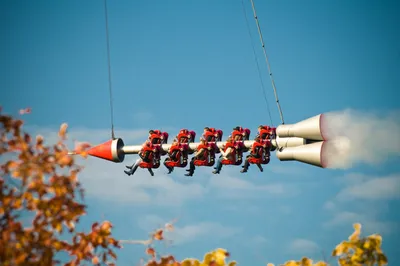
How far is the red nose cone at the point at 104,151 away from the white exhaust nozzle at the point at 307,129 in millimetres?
11303

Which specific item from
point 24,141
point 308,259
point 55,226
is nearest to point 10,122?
point 24,141

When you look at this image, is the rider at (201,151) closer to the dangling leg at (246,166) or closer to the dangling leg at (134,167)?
the dangling leg at (246,166)

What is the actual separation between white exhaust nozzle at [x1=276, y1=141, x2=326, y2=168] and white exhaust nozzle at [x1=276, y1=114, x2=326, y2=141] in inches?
16.5

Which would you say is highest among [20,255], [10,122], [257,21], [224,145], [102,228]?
[257,21]

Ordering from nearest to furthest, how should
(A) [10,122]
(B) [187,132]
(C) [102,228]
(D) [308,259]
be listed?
(A) [10,122] → (C) [102,228] → (D) [308,259] → (B) [187,132]

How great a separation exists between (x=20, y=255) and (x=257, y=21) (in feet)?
91.1

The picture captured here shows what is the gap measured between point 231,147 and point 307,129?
19.0 ft

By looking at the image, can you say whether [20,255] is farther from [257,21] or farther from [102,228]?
[257,21]

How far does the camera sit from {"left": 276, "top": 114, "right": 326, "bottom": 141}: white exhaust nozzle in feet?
90.2

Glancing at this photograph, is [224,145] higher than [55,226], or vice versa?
[224,145]

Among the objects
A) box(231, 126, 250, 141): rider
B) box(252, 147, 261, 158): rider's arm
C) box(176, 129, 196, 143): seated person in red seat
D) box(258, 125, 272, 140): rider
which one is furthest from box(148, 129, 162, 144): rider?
box(258, 125, 272, 140): rider

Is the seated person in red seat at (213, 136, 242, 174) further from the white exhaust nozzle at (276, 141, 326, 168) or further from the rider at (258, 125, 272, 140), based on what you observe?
the white exhaust nozzle at (276, 141, 326, 168)

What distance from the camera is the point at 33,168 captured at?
35.2 ft

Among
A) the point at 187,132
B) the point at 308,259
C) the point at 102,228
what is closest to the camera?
the point at 102,228
